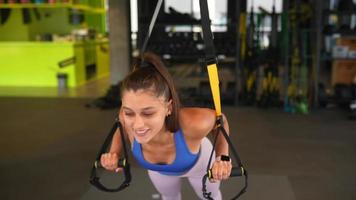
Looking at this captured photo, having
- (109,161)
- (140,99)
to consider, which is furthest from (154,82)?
(109,161)

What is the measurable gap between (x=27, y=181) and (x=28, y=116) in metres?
2.33

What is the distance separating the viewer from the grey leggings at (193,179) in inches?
63.4

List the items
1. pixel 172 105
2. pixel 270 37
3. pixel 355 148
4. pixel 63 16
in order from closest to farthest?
pixel 172 105 → pixel 355 148 → pixel 270 37 → pixel 63 16

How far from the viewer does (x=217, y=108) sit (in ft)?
4.37

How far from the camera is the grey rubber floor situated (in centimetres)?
284

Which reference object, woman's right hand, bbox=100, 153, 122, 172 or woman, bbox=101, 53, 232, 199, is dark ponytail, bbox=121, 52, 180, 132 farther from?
woman's right hand, bbox=100, 153, 122, 172

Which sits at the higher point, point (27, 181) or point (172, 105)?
point (172, 105)

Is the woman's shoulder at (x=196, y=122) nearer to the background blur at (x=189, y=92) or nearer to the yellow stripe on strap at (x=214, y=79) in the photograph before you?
the yellow stripe on strap at (x=214, y=79)

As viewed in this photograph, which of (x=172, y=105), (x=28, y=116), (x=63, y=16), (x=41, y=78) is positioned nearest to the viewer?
(x=172, y=105)

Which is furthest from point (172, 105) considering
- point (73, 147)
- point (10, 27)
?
point (10, 27)

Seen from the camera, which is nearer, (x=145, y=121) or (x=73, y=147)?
(x=145, y=121)

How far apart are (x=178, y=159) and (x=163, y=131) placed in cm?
13

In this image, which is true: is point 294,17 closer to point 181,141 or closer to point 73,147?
point 73,147

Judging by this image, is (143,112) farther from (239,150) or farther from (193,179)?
(239,150)
